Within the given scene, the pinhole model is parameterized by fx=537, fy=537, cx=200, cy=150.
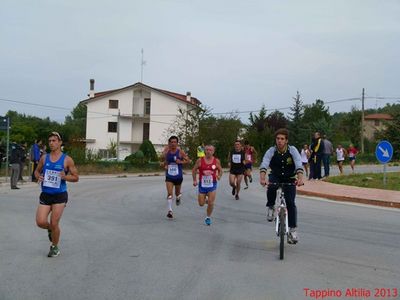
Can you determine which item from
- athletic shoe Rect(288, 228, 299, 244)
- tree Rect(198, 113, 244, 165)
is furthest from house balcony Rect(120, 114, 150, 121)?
athletic shoe Rect(288, 228, 299, 244)

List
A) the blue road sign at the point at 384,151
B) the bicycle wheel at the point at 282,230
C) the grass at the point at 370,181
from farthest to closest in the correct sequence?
the grass at the point at 370,181, the blue road sign at the point at 384,151, the bicycle wheel at the point at 282,230

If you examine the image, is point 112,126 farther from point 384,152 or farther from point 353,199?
point 353,199

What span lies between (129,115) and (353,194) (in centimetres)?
5034

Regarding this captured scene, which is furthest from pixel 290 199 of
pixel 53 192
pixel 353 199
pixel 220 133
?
pixel 220 133

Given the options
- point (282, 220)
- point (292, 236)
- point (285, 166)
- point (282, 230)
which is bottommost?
point (292, 236)

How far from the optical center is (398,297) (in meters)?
5.77

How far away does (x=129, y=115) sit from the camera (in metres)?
65.2

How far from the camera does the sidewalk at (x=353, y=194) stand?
50.1 feet

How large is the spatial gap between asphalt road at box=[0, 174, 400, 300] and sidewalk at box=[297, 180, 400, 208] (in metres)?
1.65

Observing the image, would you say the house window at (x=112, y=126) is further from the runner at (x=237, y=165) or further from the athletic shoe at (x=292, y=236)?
the athletic shoe at (x=292, y=236)

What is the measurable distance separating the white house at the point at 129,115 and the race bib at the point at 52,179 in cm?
5672

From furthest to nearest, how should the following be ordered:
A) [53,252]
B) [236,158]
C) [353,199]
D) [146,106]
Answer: [146,106]
[236,158]
[353,199]
[53,252]

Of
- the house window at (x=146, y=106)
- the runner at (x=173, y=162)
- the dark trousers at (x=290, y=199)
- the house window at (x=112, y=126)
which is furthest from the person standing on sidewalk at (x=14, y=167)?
the house window at (x=112, y=126)

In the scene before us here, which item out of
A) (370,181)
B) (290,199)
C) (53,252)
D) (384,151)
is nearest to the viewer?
(53,252)
